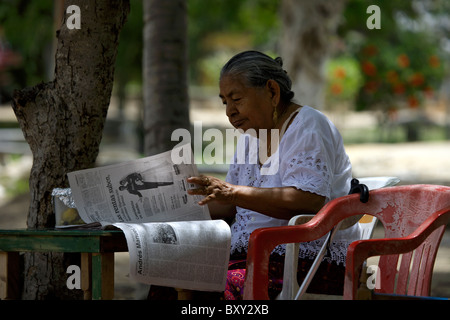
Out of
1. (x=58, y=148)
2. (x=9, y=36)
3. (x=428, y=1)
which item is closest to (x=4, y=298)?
(x=58, y=148)

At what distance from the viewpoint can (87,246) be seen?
7.61 feet

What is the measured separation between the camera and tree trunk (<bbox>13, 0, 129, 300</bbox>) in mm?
3051

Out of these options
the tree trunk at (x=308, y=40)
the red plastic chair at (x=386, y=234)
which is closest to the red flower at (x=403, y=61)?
the tree trunk at (x=308, y=40)

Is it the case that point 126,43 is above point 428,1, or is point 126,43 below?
below

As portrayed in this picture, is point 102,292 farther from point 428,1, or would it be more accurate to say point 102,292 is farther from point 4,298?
point 428,1

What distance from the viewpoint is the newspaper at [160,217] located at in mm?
2297

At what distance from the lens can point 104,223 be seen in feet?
7.96

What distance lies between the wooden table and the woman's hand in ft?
1.17

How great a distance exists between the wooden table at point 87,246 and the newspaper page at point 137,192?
18 cm

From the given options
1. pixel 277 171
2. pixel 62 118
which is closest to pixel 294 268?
pixel 277 171

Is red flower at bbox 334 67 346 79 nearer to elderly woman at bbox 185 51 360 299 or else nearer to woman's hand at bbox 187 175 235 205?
elderly woman at bbox 185 51 360 299

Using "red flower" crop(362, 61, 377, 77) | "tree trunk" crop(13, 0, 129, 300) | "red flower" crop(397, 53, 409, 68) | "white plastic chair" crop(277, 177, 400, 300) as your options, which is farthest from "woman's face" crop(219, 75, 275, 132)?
"red flower" crop(362, 61, 377, 77)

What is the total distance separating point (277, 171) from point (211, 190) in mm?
370
